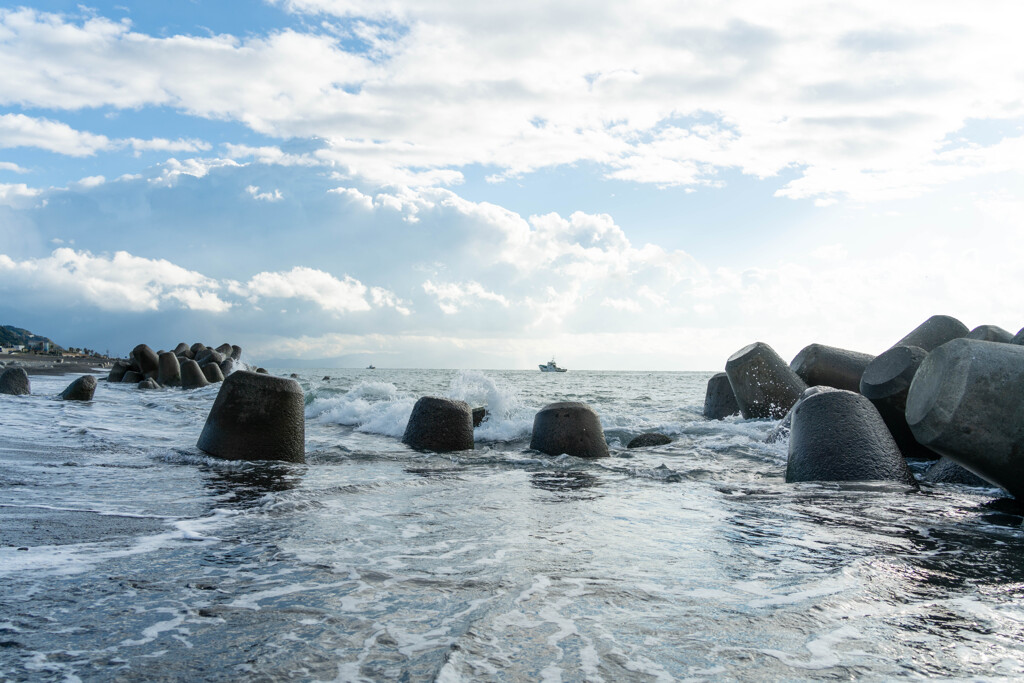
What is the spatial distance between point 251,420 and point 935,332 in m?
11.1

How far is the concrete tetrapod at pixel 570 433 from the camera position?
34.8ft

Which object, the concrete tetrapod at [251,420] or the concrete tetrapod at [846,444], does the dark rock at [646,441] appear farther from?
the concrete tetrapod at [251,420]

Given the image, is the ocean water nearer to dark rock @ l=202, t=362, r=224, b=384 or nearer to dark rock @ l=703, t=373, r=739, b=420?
dark rock @ l=703, t=373, r=739, b=420

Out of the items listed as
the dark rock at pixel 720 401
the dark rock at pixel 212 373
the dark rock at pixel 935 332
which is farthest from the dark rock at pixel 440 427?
the dark rock at pixel 212 373

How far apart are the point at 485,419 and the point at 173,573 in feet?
35.5

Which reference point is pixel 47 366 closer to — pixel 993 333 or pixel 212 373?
pixel 212 373

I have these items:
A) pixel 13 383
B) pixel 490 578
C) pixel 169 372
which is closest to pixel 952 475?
pixel 490 578

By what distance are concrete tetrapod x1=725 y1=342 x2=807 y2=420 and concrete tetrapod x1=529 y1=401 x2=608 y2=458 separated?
487 cm

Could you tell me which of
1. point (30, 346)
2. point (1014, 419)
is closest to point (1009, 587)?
point (1014, 419)

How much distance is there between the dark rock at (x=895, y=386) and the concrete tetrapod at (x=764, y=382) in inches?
152

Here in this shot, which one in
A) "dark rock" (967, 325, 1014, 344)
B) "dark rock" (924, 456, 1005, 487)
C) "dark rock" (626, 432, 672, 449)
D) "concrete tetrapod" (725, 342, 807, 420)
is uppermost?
"dark rock" (967, 325, 1014, 344)

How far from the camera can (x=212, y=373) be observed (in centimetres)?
3262

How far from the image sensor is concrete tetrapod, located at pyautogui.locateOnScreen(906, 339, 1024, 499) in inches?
226

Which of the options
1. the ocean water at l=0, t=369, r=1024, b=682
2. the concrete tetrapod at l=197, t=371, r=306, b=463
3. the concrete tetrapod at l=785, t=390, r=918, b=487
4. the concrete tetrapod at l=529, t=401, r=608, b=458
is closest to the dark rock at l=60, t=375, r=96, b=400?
the ocean water at l=0, t=369, r=1024, b=682
